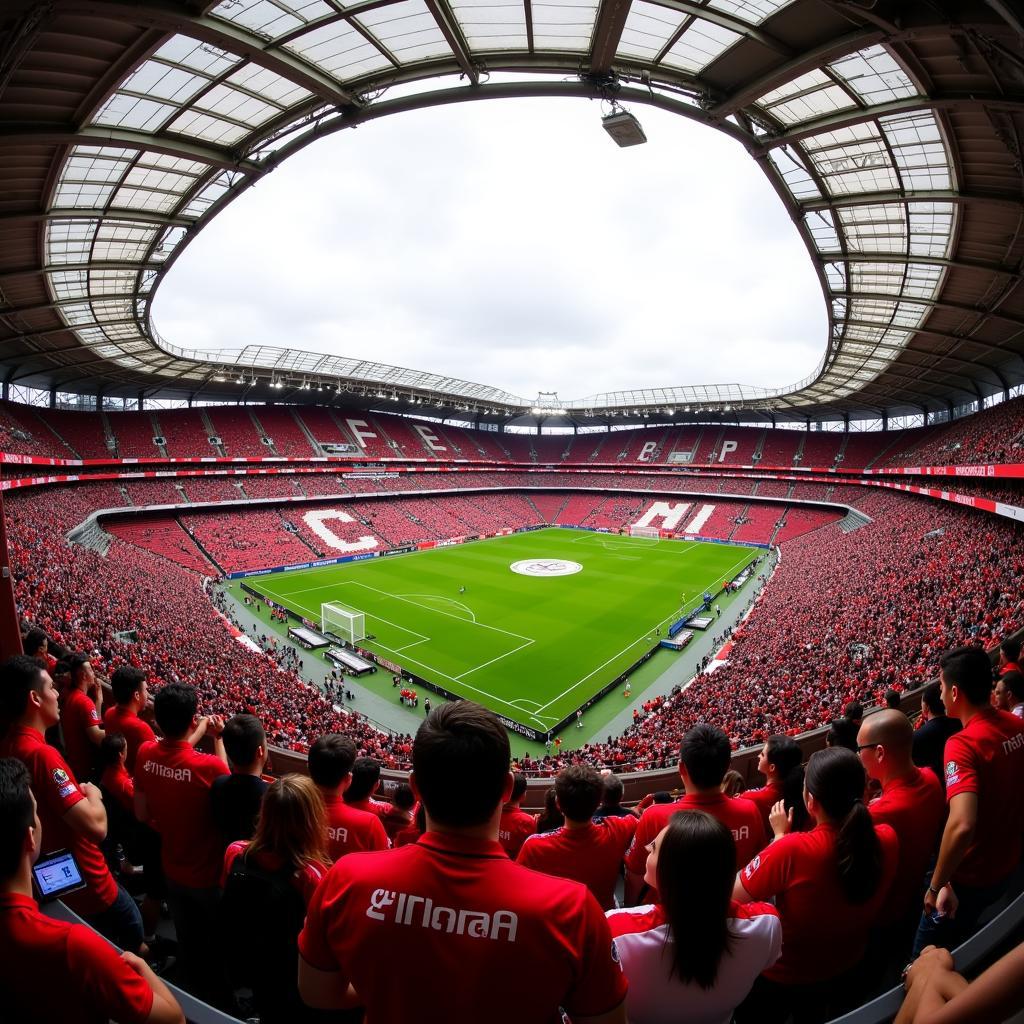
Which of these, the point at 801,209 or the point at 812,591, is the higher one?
the point at 801,209

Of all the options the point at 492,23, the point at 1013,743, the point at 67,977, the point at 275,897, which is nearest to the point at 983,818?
the point at 1013,743

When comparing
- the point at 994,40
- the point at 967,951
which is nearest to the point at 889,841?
the point at 967,951

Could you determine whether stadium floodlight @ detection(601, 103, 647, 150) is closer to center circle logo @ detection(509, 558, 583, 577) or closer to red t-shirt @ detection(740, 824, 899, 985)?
red t-shirt @ detection(740, 824, 899, 985)

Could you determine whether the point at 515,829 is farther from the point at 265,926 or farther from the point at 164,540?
the point at 164,540

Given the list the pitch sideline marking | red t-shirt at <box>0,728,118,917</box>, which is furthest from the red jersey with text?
the pitch sideline marking

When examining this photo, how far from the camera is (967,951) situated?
2186 millimetres

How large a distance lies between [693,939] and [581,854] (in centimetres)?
170

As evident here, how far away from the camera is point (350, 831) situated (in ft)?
11.7

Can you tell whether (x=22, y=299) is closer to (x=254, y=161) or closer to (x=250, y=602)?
(x=254, y=161)

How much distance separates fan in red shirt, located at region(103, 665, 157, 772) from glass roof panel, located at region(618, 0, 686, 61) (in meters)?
12.8

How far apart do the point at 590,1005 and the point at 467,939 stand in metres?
0.50

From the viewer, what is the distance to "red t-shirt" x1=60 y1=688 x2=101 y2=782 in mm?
5477

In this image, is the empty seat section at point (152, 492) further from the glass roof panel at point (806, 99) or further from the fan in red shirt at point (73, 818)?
the glass roof panel at point (806, 99)

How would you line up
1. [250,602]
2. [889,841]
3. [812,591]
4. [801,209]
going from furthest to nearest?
[250,602] < [812,591] < [801,209] < [889,841]
